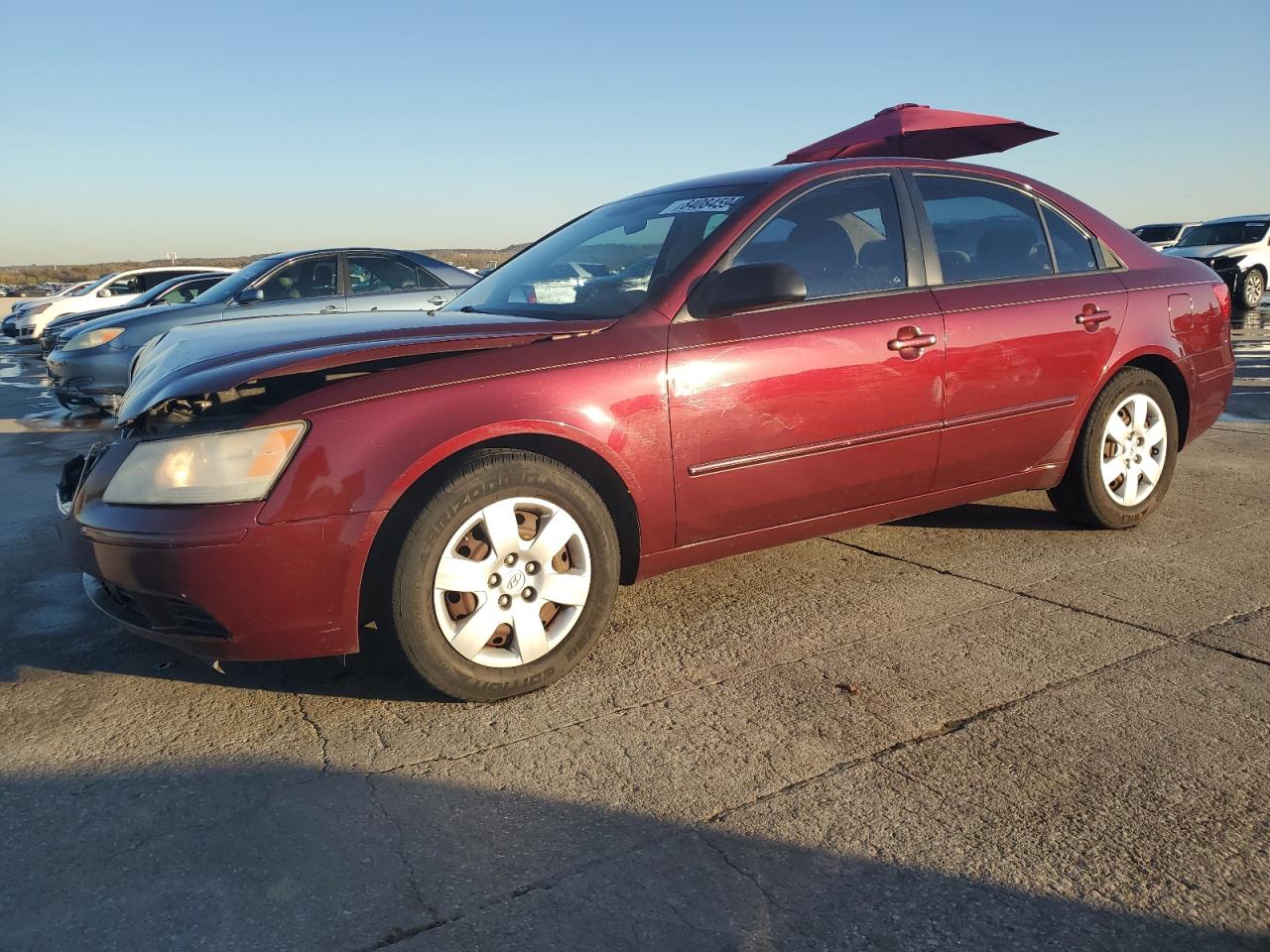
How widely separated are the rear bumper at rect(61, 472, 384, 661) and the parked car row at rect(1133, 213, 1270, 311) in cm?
1978

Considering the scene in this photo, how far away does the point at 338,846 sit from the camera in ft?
7.57

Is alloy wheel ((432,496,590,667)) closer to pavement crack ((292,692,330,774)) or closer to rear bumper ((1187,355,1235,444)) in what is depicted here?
pavement crack ((292,692,330,774))

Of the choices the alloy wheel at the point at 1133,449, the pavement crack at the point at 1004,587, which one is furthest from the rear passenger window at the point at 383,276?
the alloy wheel at the point at 1133,449

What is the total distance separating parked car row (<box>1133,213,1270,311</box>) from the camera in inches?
776

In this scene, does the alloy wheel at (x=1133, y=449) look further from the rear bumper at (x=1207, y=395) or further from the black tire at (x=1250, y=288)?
the black tire at (x=1250, y=288)

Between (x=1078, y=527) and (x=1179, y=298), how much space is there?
1.13m

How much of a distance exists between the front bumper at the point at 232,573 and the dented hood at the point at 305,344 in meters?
0.31

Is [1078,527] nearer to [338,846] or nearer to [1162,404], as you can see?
[1162,404]

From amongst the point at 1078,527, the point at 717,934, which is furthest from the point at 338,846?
the point at 1078,527

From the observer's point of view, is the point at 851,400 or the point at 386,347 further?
the point at 851,400

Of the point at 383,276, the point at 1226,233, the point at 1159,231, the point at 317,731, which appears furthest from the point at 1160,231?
the point at 317,731

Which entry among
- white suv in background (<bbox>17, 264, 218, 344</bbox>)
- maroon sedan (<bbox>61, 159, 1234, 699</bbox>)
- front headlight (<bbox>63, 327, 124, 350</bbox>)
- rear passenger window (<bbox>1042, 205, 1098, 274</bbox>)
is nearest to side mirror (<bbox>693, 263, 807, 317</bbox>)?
maroon sedan (<bbox>61, 159, 1234, 699</bbox>)

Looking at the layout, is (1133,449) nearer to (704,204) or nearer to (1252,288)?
(704,204)

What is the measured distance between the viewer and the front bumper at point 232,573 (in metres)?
2.74
